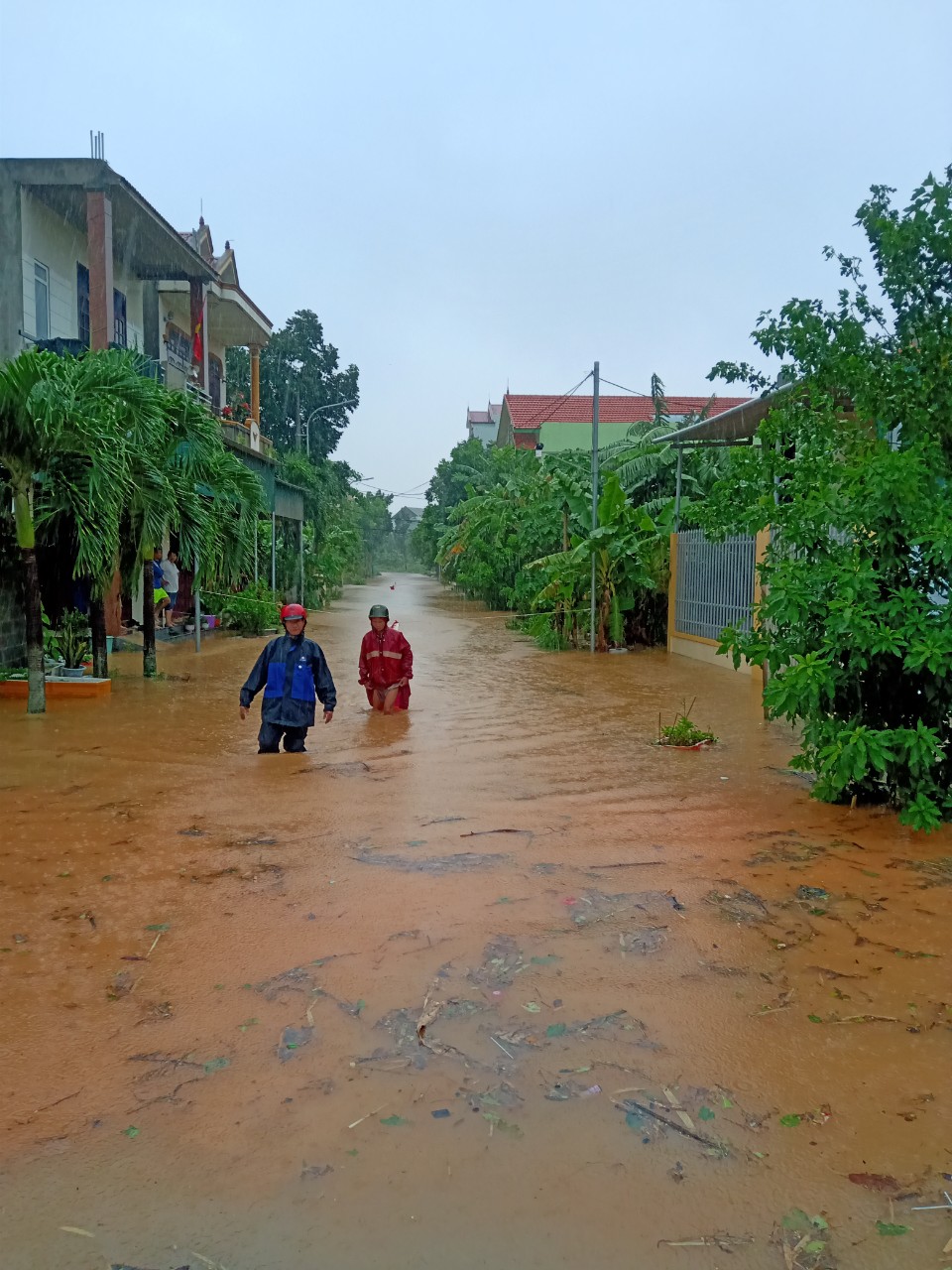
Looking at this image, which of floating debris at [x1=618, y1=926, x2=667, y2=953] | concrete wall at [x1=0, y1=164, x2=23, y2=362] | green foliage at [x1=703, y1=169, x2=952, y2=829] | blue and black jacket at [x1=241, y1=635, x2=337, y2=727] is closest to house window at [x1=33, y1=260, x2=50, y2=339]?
concrete wall at [x1=0, y1=164, x2=23, y2=362]

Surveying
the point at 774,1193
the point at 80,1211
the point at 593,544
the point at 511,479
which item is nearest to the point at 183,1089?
the point at 80,1211

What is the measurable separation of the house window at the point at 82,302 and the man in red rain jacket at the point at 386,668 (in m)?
10.3

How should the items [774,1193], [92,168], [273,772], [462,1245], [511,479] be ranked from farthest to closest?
[511,479] → [92,168] → [273,772] → [774,1193] → [462,1245]

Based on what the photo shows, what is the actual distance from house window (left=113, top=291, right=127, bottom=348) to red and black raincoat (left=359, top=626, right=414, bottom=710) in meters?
11.2

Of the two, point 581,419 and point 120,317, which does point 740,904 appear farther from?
point 581,419

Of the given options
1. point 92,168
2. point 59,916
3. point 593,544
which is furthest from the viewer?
point 593,544

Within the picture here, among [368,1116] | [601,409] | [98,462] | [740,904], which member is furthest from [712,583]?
[601,409]

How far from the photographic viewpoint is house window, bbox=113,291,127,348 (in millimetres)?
19734

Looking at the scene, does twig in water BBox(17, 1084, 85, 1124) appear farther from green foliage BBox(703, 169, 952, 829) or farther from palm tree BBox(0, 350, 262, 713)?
palm tree BBox(0, 350, 262, 713)

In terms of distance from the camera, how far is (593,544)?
19.1 meters

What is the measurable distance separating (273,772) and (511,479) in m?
26.8

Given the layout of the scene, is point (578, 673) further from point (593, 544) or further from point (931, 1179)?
point (931, 1179)

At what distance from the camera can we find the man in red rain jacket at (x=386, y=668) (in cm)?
1138

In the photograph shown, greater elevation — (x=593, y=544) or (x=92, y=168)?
(x=92, y=168)
